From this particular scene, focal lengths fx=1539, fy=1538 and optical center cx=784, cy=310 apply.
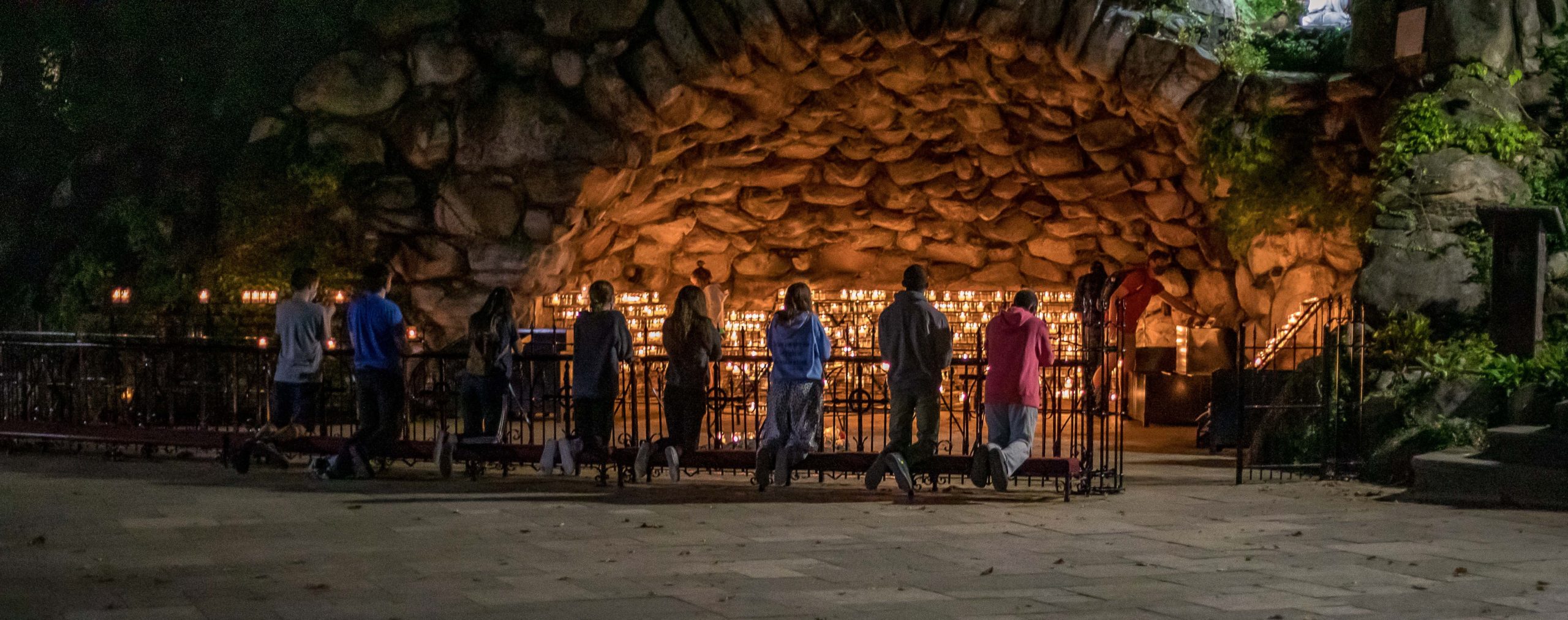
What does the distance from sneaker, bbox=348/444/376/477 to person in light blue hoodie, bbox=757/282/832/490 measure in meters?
2.81

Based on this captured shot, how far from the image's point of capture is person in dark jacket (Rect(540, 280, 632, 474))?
1070 centimetres

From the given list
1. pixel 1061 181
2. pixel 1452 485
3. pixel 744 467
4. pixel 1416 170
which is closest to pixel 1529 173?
pixel 1416 170

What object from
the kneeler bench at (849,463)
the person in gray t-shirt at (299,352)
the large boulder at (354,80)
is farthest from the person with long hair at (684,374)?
the large boulder at (354,80)

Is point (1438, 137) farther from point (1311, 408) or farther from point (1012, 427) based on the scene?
point (1012, 427)

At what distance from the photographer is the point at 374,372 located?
10828mm

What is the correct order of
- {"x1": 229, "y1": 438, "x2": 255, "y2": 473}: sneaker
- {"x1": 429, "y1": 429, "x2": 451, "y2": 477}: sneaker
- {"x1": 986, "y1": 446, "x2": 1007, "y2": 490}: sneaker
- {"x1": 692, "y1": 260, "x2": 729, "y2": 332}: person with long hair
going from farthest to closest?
{"x1": 692, "y1": 260, "x2": 729, "y2": 332}: person with long hair, {"x1": 229, "y1": 438, "x2": 255, "y2": 473}: sneaker, {"x1": 429, "y1": 429, "x2": 451, "y2": 477}: sneaker, {"x1": 986, "y1": 446, "x2": 1007, "y2": 490}: sneaker

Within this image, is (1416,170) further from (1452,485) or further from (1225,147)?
(1452,485)

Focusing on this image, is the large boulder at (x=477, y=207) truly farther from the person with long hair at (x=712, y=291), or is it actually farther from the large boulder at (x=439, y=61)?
the person with long hair at (x=712, y=291)

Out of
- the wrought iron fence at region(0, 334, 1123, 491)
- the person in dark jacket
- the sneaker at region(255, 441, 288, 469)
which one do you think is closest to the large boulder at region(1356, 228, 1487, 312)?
the wrought iron fence at region(0, 334, 1123, 491)

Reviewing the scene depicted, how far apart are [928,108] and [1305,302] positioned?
5297 millimetres

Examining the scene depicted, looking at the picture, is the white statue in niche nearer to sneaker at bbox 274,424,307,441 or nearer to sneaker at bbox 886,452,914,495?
sneaker at bbox 886,452,914,495

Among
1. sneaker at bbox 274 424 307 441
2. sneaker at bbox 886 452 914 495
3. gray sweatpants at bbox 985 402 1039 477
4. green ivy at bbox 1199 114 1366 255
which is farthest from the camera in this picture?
green ivy at bbox 1199 114 1366 255

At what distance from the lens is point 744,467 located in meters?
10.6

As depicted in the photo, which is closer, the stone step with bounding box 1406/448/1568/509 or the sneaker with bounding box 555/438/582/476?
the stone step with bounding box 1406/448/1568/509
